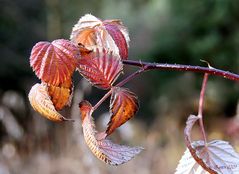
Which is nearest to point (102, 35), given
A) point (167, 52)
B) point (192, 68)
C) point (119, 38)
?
point (119, 38)

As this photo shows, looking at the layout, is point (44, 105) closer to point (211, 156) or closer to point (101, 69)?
point (101, 69)

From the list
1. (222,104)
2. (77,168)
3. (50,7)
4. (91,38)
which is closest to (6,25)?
(50,7)

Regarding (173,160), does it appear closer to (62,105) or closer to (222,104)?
(222,104)

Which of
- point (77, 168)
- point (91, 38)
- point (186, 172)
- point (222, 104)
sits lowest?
point (222, 104)

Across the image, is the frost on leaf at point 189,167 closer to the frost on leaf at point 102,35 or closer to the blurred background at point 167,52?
the frost on leaf at point 102,35

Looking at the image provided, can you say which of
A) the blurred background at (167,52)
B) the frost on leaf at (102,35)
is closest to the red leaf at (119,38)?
the frost on leaf at (102,35)

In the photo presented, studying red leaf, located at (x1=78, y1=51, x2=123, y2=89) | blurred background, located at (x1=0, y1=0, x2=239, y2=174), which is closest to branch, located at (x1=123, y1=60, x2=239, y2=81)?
red leaf, located at (x1=78, y1=51, x2=123, y2=89)

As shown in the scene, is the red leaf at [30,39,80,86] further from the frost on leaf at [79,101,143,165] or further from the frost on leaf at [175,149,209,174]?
the frost on leaf at [175,149,209,174]
